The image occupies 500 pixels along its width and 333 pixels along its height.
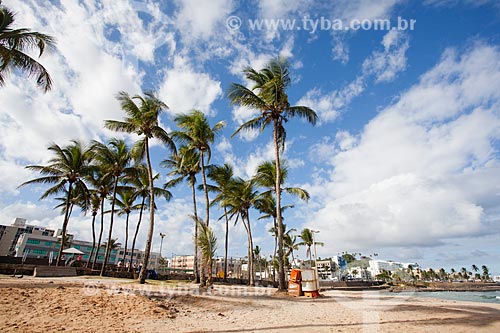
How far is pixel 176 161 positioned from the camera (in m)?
24.8

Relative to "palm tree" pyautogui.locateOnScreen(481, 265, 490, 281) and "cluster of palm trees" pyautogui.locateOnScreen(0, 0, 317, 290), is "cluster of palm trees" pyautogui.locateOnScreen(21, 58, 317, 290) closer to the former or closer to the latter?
"cluster of palm trees" pyautogui.locateOnScreen(0, 0, 317, 290)

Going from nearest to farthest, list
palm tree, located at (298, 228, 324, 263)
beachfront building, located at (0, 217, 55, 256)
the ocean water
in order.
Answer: the ocean water, palm tree, located at (298, 228, 324, 263), beachfront building, located at (0, 217, 55, 256)

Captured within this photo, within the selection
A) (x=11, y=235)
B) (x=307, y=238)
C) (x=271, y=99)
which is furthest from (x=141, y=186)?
(x=11, y=235)

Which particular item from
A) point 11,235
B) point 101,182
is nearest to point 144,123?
point 101,182

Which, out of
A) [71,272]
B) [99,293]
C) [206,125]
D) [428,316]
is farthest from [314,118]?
[71,272]

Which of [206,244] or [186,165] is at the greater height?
[186,165]

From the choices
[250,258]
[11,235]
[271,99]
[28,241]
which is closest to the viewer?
[271,99]

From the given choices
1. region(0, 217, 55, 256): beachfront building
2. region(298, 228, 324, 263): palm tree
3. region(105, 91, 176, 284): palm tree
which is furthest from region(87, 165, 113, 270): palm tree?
region(0, 217, 55, 256): beachfront building

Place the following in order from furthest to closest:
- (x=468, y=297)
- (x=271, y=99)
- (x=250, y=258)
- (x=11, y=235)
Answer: (x=11, y=235) → (x=468, y=297) → (x=250, y=258) → (x=271, y=99)

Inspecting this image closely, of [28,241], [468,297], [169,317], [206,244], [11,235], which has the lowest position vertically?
[468,297]

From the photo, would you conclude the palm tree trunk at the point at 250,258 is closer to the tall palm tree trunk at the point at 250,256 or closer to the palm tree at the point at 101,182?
the tall palm tree trunk at the point at 250,256

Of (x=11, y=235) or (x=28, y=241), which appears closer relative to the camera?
(x=28, y=241)

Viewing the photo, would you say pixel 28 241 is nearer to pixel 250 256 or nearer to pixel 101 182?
pixel 101 182

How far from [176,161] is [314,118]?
42.8 ft
